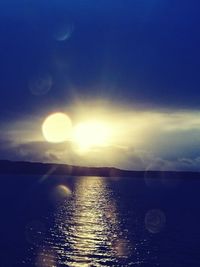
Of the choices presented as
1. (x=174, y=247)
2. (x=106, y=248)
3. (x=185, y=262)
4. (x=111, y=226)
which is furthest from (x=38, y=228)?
(x=185, y=262)

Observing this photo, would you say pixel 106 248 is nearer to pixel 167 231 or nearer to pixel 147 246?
pixel 147 246

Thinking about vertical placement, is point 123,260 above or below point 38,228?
below

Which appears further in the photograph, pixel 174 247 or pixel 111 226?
pixel 111 226

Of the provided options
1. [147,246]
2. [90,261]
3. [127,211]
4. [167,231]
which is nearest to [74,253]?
[90,261]

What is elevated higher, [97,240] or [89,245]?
[97,240]

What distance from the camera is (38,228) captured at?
101 meters

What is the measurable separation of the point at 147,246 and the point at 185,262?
1427 centimetres

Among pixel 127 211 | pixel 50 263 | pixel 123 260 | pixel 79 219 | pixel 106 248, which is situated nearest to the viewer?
pixel 50 263

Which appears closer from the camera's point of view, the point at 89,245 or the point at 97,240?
the point at 89,245

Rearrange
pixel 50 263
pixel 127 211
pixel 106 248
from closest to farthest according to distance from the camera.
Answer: pixel 50 263
pixel 106 248
pixel 127 211

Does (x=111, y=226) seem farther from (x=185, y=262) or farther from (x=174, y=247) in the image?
(x=185, y=262)

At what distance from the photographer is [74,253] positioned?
72812 millimetres

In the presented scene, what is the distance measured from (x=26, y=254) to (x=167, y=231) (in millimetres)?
44903

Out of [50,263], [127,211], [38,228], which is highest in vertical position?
[127,211]
